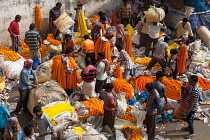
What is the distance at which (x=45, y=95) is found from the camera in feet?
24.2

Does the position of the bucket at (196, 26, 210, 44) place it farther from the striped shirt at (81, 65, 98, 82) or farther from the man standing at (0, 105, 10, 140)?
the man standing at (0, 105, 10, 140)

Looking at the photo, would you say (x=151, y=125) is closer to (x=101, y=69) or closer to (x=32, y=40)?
(x=101, y=69)

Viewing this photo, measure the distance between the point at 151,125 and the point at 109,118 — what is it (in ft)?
3.14

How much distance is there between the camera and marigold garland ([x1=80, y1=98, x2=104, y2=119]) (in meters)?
7.54

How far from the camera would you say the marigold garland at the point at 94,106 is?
7.54 meters

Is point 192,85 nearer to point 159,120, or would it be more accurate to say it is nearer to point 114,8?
point 159,120

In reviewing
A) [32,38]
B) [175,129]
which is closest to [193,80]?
[175,129]

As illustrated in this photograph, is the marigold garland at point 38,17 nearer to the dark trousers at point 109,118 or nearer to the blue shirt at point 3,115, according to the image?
the dark trousers at point 109,118

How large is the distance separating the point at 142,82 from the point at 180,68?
4.64 feet

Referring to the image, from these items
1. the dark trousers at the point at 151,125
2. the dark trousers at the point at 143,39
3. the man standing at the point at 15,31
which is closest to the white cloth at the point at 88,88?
the dark trousers at the point at 151,125

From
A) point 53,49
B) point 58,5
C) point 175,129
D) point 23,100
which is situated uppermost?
point 58,5

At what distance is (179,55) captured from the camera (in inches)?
376

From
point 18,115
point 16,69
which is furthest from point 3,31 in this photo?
point 18,115

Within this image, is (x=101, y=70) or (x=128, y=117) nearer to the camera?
(x=128, y=117)
